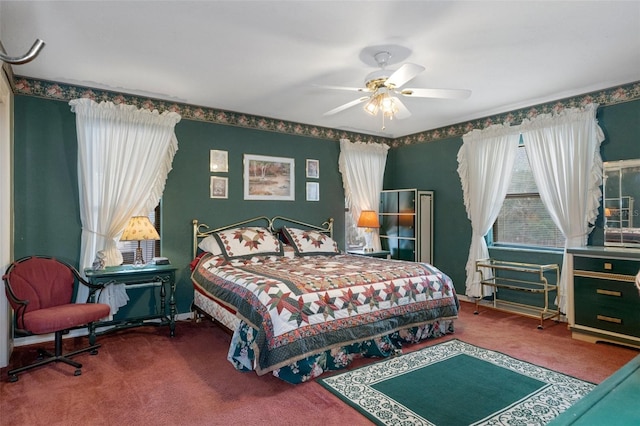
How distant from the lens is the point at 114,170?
13.2 ft

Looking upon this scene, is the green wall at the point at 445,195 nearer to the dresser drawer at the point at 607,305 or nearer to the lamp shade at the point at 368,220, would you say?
the dresser drawer at the point at 607,305

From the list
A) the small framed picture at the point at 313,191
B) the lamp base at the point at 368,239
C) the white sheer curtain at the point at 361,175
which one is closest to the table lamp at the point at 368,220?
the lamp base at the point at 368,239

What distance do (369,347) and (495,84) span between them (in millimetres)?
2986

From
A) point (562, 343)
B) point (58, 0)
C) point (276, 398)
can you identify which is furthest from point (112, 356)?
point (562, 343)

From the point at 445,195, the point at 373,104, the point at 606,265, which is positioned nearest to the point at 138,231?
the point at 373,104

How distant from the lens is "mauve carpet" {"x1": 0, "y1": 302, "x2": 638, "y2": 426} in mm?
2342

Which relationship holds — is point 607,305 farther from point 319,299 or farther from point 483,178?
point 319,299

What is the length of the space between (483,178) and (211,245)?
12.1ft

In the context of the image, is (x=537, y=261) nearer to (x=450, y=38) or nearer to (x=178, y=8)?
(x=450, y=38)

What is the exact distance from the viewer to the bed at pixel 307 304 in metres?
2.76

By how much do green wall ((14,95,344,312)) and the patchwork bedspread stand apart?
78 centimetres

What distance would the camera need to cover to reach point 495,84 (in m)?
3.92

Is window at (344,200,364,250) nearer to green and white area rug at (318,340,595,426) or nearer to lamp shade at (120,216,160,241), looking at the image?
green and white area rug at (318,340,595,426)

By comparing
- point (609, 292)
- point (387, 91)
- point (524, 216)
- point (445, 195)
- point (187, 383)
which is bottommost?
point (187, 383)
